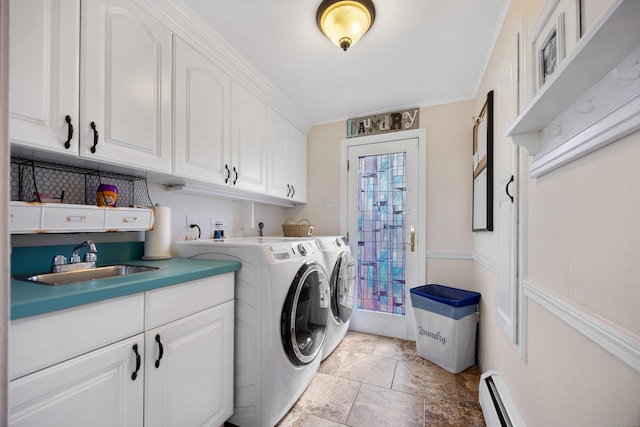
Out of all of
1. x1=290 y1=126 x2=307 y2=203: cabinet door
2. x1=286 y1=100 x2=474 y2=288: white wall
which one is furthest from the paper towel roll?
x1=286 y1=100 x2=474 y2=288: white wall

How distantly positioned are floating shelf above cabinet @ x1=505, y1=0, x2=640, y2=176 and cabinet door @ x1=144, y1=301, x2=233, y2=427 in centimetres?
155

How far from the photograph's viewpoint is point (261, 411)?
136 centimetres

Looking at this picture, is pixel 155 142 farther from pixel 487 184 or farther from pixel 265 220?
pixel 487 184

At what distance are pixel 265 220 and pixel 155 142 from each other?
1.51 metres

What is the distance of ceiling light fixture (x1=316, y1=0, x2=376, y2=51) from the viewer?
1.38 meters

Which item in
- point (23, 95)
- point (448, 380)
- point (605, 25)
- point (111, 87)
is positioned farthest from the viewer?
point (448, 380)

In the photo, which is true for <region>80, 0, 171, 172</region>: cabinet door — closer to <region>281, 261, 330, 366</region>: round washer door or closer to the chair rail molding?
<region>281, 261, 330, 366</region>: round washer door

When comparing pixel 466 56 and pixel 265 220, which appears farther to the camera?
pixel 265 220

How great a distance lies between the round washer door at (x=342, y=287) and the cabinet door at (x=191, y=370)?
105 centimetres

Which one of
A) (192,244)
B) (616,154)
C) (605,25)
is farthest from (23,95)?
(616,154)

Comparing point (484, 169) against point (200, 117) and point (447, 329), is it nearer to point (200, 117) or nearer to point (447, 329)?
point (447, 329)

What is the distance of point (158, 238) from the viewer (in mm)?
1553

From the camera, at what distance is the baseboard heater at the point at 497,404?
1.22 m

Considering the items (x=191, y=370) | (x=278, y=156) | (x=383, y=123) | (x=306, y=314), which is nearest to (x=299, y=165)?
(x=278, y=156)
